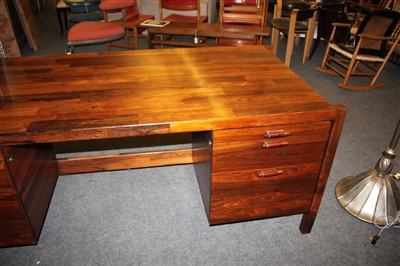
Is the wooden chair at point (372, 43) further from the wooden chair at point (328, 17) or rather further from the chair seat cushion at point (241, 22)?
the chair seat cushion at point (241, 22)

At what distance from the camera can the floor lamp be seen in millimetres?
1744

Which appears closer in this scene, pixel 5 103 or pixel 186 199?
pixel 5 103

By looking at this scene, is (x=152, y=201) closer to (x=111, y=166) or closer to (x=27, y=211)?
(x=111, y=166)

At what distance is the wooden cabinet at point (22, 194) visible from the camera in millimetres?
1258

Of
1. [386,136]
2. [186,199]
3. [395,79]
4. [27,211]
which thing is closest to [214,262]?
[186,199]

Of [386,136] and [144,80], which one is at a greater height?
[144,80]

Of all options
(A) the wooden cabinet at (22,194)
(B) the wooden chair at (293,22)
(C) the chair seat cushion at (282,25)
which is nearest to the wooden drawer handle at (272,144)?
(A) the wooden cabinet at (22,194)

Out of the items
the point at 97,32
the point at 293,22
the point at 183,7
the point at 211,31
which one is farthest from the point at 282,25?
the point at 97,32

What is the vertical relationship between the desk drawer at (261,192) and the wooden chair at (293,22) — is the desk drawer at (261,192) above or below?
below

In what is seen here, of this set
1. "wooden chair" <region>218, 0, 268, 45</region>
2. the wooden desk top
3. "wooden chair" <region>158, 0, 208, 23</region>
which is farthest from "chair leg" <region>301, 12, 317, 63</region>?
the wooden desk top

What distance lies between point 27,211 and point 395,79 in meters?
3.94

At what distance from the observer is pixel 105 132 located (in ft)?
3.92

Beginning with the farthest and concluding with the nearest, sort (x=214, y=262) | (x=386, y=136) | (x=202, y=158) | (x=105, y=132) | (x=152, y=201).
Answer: (x=386, y=136), (x=152, y=201), (x=202, y=158), (x=214, y=262), (x=105, y=132)

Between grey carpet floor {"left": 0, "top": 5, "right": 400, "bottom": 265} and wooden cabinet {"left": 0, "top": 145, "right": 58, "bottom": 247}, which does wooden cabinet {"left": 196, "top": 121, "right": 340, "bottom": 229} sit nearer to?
grey carpet floor {"left": 0, "top": 5, "right": 400, "bottom": 265}
